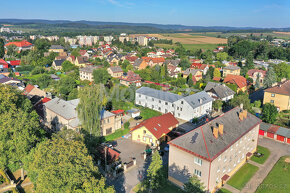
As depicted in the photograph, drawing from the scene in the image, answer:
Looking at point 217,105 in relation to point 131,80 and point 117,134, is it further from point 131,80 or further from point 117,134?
point 131,80

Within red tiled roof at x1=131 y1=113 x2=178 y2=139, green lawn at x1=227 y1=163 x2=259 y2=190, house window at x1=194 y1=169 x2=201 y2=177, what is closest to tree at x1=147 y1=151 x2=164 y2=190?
house window at x1=194 y1=169 x2=201 y2=177

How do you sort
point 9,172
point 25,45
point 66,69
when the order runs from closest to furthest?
point 9,172, point 66,69, point 25,45

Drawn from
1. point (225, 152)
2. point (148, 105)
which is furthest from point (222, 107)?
point (225, 152)

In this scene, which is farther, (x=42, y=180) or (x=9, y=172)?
(x=9, y=172)

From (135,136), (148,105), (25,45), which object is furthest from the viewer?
(25,45)

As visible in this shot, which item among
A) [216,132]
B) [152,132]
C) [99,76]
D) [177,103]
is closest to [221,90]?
[177,103]

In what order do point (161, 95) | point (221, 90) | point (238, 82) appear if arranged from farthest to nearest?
point (238, 82) → point (221, 90) → point (161, 95)

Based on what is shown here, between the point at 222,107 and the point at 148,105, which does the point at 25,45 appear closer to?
the point at 148,105

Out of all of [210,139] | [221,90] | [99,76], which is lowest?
[221,90]
